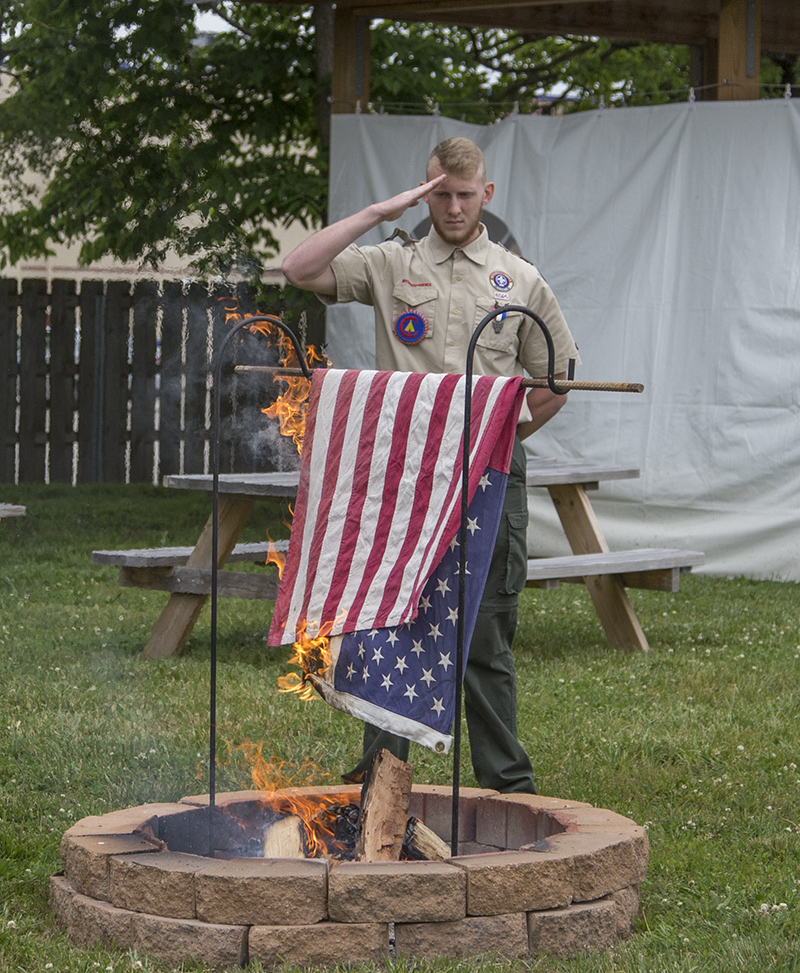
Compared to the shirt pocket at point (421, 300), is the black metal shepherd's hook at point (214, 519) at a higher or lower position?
lower

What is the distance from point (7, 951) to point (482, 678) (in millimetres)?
1571

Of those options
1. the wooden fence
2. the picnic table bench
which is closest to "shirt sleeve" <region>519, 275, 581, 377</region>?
the picnic table bench

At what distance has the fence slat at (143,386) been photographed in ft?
42.8

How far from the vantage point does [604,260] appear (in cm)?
1002

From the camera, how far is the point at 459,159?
3.88 meters

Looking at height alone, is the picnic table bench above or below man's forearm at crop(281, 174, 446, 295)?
below

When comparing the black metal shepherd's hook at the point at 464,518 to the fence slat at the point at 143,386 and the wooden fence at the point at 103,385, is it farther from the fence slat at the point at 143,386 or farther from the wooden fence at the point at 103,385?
the fence slat at the point at 143,386

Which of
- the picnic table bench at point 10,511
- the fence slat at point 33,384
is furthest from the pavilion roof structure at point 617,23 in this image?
the picnic table bench at point 10,511

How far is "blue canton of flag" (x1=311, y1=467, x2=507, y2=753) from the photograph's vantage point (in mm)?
3482

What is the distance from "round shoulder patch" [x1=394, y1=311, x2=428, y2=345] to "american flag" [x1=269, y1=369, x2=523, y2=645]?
0.45 meters

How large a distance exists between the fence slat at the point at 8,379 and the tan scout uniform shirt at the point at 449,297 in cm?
943

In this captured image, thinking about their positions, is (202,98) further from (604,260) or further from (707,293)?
(707,293)

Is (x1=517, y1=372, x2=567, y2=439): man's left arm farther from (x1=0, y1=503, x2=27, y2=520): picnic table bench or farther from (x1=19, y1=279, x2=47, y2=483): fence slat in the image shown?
(x1=19, y1=279, x2=47, y2=483): fence slat

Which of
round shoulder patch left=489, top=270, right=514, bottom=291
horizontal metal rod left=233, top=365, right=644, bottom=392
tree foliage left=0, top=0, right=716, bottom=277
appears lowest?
horizontal metal rod left=233, top=365, right=644, bottom=392
